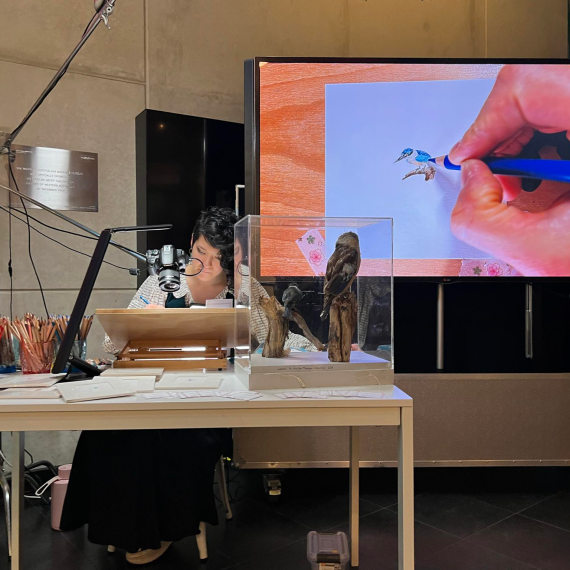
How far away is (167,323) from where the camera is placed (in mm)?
1717

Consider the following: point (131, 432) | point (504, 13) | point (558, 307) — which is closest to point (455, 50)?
point (504, 13)

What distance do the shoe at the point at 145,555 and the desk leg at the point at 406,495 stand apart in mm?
993

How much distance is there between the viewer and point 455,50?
372 centimetres

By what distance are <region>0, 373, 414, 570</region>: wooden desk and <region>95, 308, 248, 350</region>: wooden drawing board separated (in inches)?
11.4

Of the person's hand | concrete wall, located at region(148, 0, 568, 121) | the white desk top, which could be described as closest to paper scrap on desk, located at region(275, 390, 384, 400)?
the white desk top

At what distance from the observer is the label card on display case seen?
3.02 metres

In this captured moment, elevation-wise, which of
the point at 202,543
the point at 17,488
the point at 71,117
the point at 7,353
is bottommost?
the point at 202,543

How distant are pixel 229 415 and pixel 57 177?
2.17 meters

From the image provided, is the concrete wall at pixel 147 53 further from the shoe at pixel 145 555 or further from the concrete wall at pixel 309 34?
the shoe at pixel 145 555

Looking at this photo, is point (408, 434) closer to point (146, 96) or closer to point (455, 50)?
point (146, 96)

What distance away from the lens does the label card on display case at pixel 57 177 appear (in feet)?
9.89

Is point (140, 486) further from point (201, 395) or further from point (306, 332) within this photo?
point (306, 332)

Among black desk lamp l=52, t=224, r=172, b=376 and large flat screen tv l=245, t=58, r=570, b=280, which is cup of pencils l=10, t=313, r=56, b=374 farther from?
large flat screen tv l=245, t=58, r=570, b=280

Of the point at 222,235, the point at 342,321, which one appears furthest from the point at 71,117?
the point at 342,321
